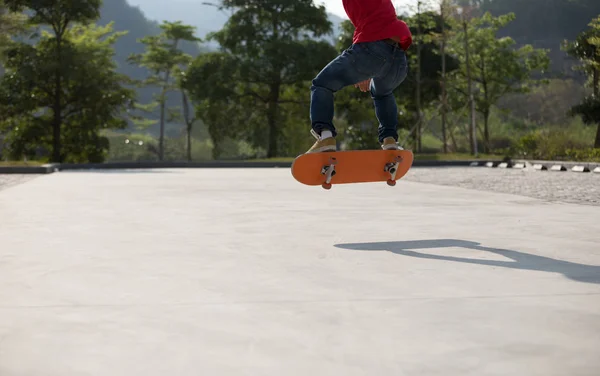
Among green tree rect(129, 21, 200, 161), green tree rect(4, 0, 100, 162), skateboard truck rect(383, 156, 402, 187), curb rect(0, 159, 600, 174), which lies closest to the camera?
skateboard truck rect(383, 156, 402, 187)

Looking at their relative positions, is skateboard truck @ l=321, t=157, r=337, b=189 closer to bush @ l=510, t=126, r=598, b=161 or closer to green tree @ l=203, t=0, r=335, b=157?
bush @ l=510, t=126, r=598, b=161

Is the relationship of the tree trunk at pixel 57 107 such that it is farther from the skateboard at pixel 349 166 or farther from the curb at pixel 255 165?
the skateboard at pixel 349 166

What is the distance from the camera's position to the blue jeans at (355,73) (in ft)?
21.0

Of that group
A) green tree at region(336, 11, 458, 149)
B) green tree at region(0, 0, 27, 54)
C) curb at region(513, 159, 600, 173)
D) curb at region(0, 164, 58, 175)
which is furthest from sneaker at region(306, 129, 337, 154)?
green tree at region(336, 11, 458, 149)

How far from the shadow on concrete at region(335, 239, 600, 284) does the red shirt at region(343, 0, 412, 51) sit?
1.56m

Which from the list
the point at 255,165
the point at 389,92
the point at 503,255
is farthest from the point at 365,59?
the point at 255,165

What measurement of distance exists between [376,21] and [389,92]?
0.70 metres

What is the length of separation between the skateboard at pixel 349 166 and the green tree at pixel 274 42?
33974 mm

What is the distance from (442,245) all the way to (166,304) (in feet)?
8.86

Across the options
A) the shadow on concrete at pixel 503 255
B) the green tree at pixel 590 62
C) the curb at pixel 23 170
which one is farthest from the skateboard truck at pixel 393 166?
the green tree at pixel 590 62

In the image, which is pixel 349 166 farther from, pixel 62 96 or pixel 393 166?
pixel 62 96

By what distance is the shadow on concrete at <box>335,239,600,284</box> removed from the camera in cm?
479

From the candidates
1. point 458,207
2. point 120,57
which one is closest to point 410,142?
point 458,207

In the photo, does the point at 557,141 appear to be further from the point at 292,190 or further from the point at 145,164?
the point at 292,190
